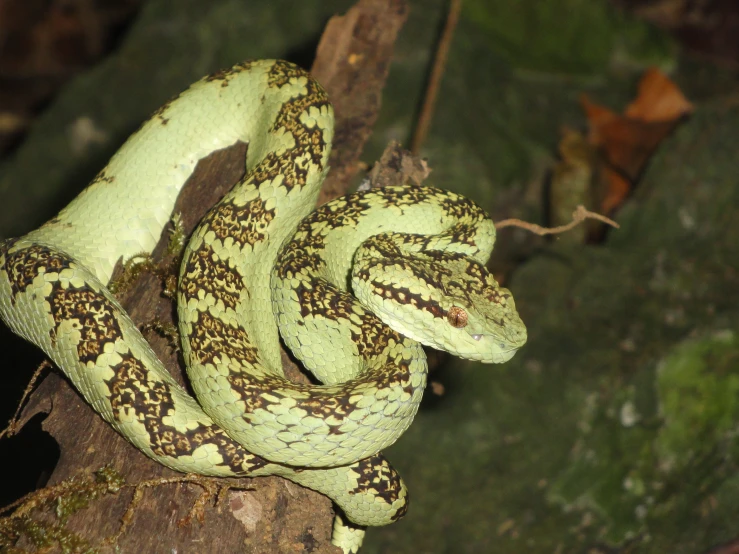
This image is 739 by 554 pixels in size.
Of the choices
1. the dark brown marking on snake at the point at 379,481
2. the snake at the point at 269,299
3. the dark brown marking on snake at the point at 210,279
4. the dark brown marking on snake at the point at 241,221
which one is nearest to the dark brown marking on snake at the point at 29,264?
the snake at the point at 269,299

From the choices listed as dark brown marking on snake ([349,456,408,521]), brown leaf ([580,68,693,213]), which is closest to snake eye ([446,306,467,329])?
dark brown marking on snake ([349,456,408,521])

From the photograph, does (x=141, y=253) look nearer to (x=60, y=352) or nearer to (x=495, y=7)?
(x=60, y=352)

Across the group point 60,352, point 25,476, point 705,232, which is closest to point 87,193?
point 60,352

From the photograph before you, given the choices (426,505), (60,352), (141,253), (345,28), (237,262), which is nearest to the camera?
(60,352)

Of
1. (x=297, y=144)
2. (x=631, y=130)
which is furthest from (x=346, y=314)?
(x=631, y=130)

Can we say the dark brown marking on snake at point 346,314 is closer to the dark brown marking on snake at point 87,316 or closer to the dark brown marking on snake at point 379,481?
the dark brown marking on snake at point 379,481

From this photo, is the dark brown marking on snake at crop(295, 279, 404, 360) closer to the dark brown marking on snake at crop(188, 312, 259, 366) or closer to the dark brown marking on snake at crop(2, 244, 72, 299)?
the dark brown marking on snake at crop(188, 312, 259, 366)

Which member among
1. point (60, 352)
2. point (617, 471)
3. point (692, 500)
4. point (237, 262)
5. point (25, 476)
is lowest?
point (692, 500)

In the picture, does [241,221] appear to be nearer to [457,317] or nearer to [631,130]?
[457,317]
